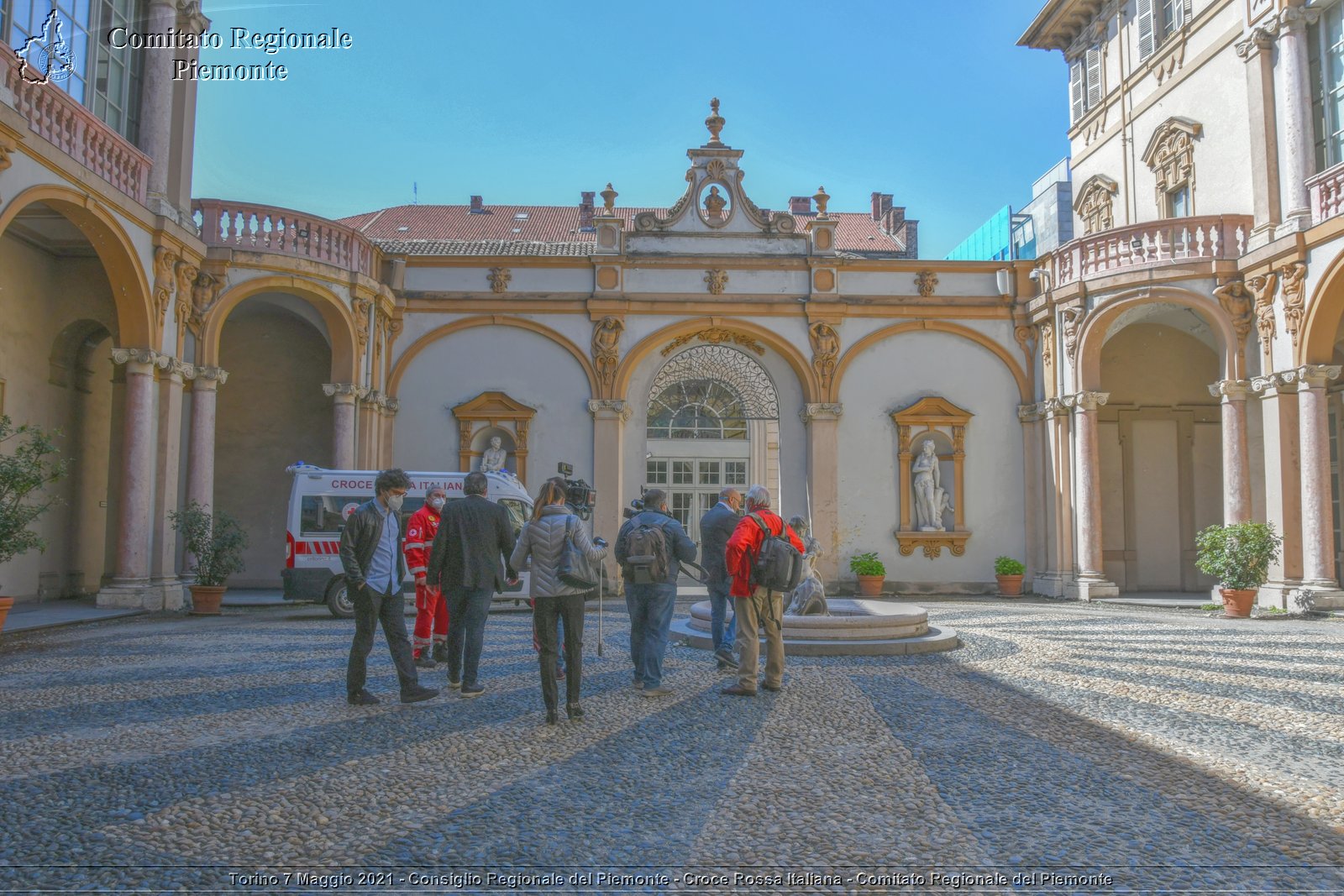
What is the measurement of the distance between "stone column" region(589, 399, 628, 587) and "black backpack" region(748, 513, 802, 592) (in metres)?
10.8

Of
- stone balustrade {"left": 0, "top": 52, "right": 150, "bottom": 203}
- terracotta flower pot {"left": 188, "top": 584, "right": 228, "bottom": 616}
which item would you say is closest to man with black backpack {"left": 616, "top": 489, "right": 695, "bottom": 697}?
stone balustrade {"left": 0, "top": 52, "right": 150, "bottom": 203}

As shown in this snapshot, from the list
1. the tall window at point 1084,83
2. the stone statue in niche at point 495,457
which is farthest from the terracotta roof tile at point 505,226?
→ the stone statue in niche at point 495,457

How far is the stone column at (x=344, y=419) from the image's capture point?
1609 cm

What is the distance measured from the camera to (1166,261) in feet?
50.3

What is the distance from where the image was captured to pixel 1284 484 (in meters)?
13.7

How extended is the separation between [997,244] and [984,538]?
1585cm

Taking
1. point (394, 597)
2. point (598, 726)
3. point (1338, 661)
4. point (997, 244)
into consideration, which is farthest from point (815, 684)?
point (997, 244)

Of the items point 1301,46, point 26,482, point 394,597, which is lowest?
point 394,597

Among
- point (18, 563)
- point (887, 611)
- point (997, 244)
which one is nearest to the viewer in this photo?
point (887, 611)

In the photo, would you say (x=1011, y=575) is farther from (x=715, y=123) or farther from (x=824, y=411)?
(x=715, y=123)

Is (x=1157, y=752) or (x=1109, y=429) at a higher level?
(x=1109, y=429)

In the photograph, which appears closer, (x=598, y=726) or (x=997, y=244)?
(x=598, y=726)

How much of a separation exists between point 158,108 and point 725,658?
11.7m

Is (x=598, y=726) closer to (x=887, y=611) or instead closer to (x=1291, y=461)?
(x=887, y=611)
